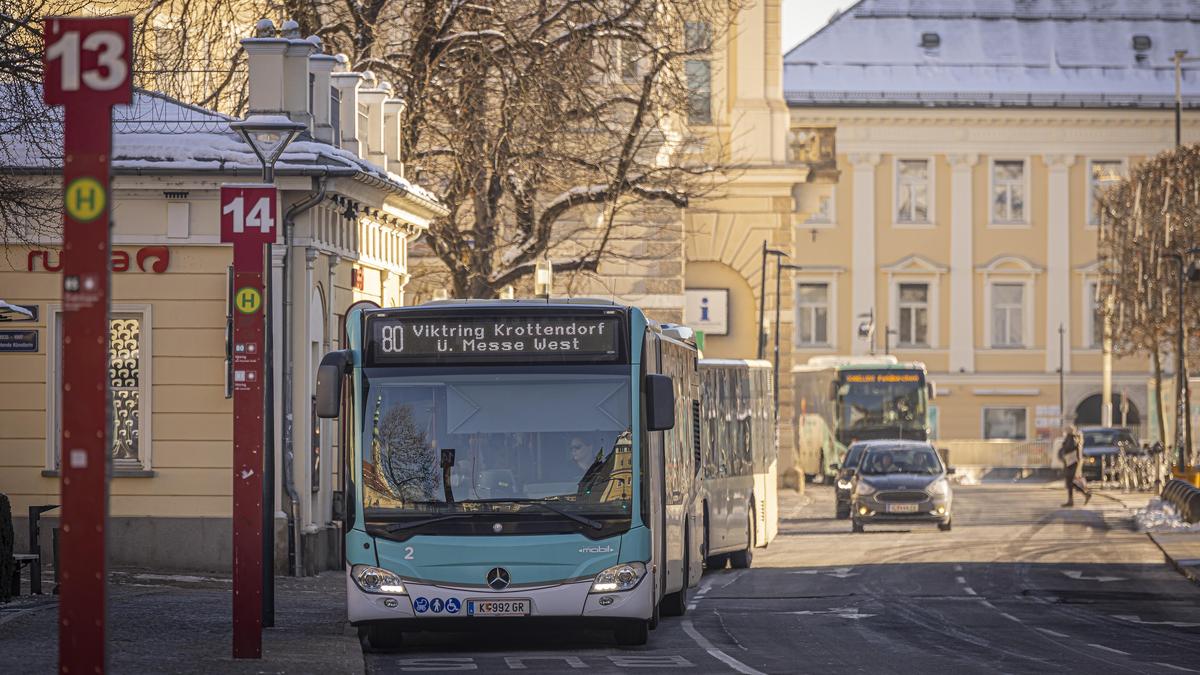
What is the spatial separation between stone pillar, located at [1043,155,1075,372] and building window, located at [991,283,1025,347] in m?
1.05

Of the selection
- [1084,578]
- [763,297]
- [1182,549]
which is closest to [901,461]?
[1182,549]

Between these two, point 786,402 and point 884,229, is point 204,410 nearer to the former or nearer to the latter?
A: point 786,402

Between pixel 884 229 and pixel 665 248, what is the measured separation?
129ft

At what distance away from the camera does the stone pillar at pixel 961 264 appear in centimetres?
8800

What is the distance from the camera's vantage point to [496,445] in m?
17.7

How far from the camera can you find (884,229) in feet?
291

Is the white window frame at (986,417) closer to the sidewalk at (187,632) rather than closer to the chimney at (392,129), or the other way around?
the chimney at (392,129)

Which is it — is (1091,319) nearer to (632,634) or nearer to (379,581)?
(632,634)

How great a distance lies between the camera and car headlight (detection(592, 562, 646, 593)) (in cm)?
1769

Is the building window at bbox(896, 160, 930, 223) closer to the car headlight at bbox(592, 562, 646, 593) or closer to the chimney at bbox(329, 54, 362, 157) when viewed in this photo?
the chimney at bbox(329, 54, 362, 157)

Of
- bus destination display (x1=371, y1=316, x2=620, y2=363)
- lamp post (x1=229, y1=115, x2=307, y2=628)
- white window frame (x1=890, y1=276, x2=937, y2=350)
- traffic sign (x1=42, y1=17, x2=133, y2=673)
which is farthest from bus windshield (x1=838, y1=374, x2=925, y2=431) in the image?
traffic sign (x1=42, y1=17, x2=133, y2=673)

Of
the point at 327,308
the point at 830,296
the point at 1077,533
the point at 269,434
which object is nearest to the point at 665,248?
the point at 1077,533

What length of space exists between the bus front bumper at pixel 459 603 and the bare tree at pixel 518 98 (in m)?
15.2

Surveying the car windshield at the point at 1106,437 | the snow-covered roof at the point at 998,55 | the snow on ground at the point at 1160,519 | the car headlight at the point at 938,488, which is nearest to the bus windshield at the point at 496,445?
the car headlight at the point at 938,488
